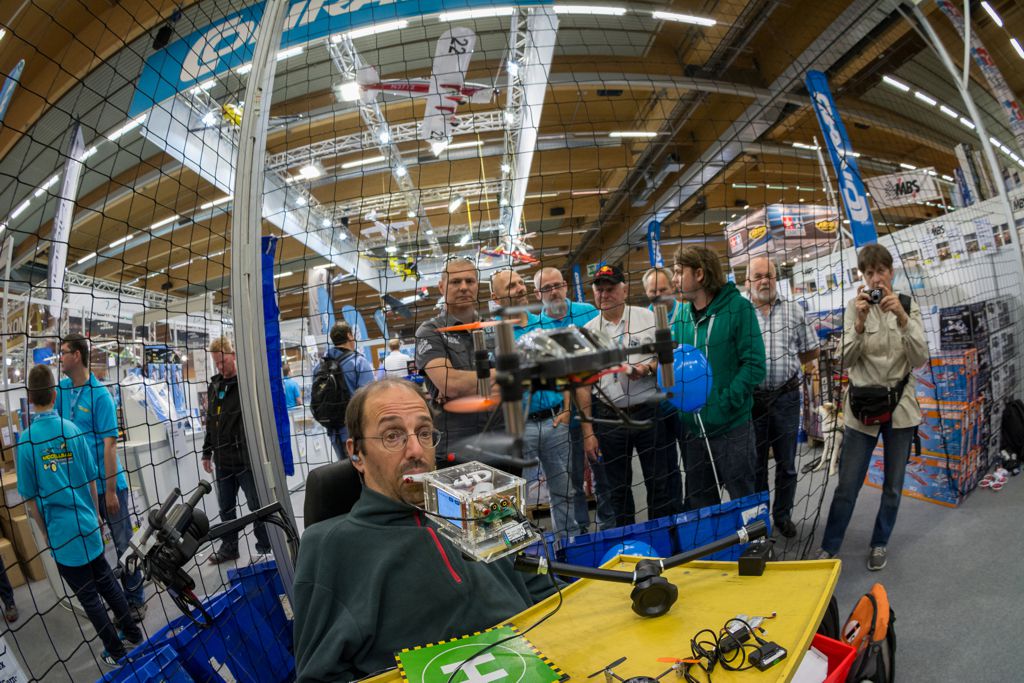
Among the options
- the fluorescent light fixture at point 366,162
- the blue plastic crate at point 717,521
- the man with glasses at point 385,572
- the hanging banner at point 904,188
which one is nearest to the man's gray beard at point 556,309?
the man with glasses at point 385,572

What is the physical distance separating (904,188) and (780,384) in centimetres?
207

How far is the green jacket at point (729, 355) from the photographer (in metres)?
2.22

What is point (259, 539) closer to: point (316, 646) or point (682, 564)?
point (316, 646)

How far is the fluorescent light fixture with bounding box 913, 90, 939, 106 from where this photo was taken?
19.9 ft

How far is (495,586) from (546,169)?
6.99 metres

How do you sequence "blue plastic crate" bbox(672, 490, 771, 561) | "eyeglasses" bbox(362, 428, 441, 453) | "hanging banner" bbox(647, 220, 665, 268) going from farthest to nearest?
"hanging banner" bbox(647, 220, 665, 268) < "blue plastic crate" bbox(672, 490, 771, 561) < "eyeglasses" bbox(362, 428, 441, 453)

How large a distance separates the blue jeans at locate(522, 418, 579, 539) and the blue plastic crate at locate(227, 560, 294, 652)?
3.79 feet

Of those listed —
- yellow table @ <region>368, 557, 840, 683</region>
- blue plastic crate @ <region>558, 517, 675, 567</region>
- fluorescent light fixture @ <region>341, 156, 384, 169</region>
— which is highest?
fluorescent light fixture @ <region>341, 156, 384, 169</region>

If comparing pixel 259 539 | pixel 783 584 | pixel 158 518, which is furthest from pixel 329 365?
pixel 783 584

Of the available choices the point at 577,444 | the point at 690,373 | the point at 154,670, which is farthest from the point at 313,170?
the point at 154,670

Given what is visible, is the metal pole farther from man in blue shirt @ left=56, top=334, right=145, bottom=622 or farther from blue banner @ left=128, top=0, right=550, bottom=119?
man in blue shirt @ left=56, top=334, right=145, bottom=622

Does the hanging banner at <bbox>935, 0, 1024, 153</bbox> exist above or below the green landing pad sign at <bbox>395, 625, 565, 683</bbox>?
above

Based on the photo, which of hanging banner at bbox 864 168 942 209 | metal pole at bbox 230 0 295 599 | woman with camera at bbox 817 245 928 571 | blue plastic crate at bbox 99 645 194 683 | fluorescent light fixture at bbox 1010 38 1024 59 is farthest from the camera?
fluorescent light fixture at bbox 1010 38 1024 59

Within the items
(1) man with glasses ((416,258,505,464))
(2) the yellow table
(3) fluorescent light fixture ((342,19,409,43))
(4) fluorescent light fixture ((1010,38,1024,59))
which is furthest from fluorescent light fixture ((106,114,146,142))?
(4) fluorescent light fixture ((1010,38,1024,59))
